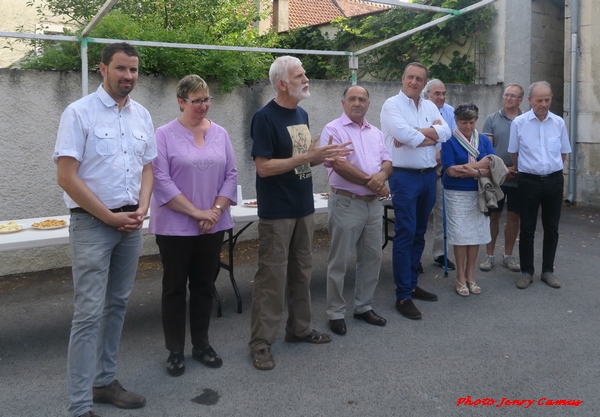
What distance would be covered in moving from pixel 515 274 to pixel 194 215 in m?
3.92

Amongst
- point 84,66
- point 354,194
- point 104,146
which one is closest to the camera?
point 104,146

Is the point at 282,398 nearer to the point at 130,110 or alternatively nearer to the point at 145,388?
the point at 145,388

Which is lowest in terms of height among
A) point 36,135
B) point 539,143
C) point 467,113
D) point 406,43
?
point 539,143

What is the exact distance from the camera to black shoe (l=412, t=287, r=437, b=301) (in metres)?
5.14

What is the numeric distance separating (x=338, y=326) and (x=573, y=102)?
7.44 meters

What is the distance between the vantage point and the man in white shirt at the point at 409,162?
4.68 meters

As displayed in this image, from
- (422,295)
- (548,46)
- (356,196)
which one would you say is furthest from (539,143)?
(548,46)

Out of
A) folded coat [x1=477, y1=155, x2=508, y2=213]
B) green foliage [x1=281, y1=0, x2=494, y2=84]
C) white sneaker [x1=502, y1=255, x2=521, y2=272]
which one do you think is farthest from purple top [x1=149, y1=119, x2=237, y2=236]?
green foliage [x1=281, y1=0, x2=494, y2=84]

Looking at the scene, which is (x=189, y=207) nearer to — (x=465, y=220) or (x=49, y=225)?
(x=49, y=225)

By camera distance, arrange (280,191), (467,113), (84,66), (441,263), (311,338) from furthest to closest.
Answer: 1. (441,263)
2. (84,66)
3. (467,113)
4. (311,338)
5. (280,191)

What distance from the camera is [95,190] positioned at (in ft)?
9.67

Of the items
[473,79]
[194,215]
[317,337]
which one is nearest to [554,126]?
[317,337]

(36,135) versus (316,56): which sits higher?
(316,56)

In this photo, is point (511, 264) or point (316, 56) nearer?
point (511, 264)
